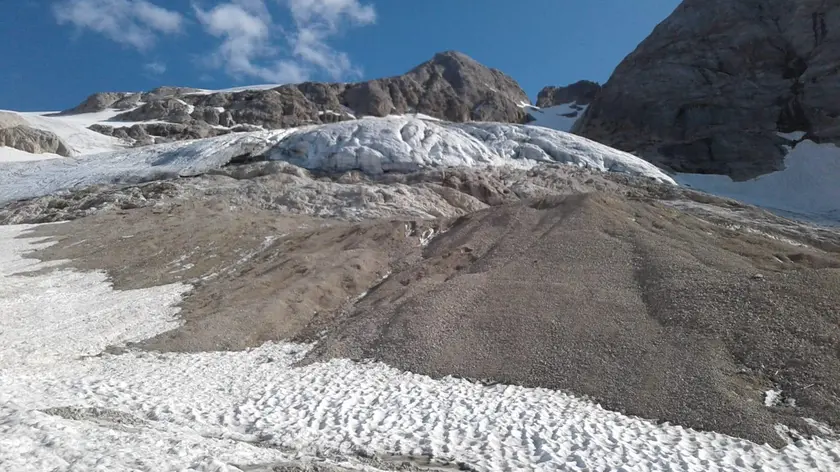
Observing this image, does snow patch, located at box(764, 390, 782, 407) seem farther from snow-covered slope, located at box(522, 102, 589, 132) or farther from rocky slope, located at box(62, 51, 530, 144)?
snow-covered slope, located at box(522, 102, 589, 132)

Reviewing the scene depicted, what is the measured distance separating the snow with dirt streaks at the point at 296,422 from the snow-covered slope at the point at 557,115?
284 feet

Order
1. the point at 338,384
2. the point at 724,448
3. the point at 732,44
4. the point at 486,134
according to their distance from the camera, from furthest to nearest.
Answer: the point at 732,44, the point at 486,134, the point at 338,384, the point at 724,448

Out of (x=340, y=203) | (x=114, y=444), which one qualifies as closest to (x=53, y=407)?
(x=114, y=444)

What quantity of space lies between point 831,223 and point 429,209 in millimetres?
20727

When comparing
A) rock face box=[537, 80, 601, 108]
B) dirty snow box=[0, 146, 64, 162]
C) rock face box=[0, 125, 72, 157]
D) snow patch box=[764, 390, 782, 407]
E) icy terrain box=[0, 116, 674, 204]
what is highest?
rock face box=[537, 80, 601, 108]

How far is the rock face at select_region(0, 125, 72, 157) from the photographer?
5559 centimetres

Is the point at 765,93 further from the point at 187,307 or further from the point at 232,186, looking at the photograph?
the point at 187,307

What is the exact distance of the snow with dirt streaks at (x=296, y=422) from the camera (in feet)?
24.8

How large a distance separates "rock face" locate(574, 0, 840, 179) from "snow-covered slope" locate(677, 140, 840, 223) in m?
1.71

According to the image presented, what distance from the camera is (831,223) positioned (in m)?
30.2

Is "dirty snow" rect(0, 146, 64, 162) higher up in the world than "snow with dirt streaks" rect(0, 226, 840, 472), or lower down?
higher up

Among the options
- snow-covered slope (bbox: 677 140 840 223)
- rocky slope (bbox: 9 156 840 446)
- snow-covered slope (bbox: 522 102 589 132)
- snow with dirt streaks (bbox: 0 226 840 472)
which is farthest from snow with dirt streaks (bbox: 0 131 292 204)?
snow-covered slope (bbox: 522 102 589 132)

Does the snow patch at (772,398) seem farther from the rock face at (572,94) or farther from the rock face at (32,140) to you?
the rock face at (572,94)

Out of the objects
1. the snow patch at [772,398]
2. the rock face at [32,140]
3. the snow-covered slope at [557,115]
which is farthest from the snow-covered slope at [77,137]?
the snow patch at [772,398]
